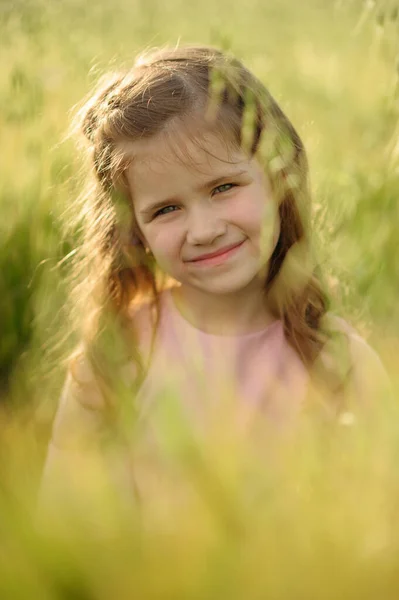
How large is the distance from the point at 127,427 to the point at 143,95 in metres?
0.94

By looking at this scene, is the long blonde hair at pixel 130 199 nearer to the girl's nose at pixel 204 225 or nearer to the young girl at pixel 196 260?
the young girl at pixel 196 260

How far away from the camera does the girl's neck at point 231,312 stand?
1.58 meters

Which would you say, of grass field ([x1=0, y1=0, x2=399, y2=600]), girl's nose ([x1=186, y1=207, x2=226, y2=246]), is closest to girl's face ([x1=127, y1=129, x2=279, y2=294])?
girl's nose ([x1=186, y1=207, x2=226, y2=246])

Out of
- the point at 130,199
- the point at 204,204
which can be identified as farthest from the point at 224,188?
the point at 130,199

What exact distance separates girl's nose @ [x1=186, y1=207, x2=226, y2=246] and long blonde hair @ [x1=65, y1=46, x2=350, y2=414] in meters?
0.12

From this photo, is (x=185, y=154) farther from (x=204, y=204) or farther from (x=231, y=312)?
(x=231, y=312)

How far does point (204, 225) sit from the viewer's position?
1.33 m

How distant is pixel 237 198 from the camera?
1.33 meters

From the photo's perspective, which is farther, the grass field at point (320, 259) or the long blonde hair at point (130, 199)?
the long blonde hair at point (130, 199)

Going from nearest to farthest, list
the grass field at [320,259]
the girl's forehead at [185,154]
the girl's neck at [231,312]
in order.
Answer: the grass field at [320,259] → the girl's forehead at [185,154] → the girl's neck at [231,312]

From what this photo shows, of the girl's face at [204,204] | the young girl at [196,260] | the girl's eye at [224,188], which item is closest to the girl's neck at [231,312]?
the young girl at [196,260]

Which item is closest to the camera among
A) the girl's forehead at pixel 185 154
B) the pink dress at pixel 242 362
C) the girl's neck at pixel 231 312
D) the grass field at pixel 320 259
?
the grass field at pixel 320 259

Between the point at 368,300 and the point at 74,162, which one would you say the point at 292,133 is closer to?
the point at 74,162

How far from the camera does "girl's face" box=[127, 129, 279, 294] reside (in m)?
1.33
